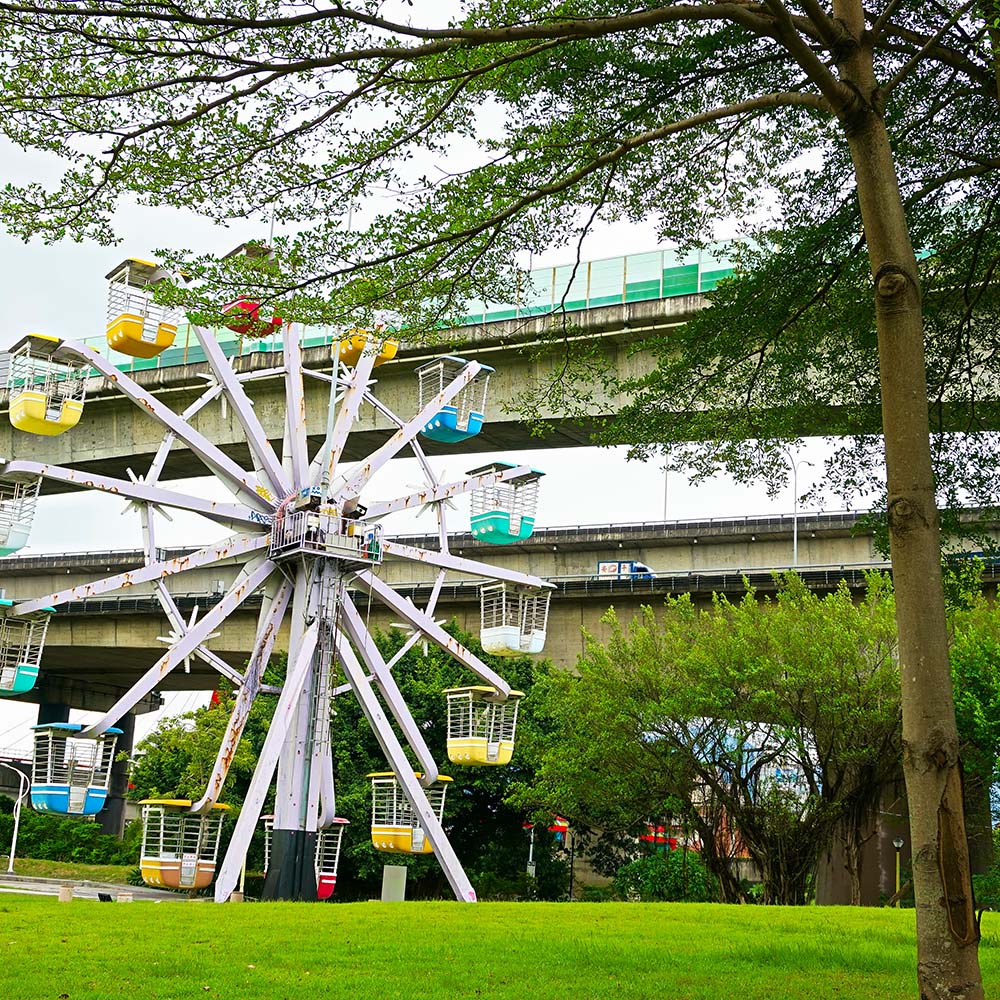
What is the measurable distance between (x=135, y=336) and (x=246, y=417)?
2.92 meters

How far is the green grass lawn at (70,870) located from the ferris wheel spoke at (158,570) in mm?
19737

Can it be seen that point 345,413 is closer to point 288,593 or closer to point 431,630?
point 288,593

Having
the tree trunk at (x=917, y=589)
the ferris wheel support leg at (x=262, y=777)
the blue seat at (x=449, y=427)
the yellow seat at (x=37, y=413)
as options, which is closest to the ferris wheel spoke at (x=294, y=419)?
the blue seat at (x=449, y=427)

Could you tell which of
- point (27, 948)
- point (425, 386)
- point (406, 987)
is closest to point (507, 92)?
point (406, 987)

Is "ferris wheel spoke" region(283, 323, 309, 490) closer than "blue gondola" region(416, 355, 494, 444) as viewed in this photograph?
Yes

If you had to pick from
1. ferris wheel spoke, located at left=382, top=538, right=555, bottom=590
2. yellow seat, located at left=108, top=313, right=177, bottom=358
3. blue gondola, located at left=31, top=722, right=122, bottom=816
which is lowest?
blue gondola, located at left=31, top=722, right=122, bottom=816

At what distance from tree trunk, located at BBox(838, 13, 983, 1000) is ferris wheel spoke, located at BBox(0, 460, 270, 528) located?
1580 cm

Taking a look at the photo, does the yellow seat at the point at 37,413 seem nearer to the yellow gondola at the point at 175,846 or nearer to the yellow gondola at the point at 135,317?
the yellow gondola at the point at 135,317

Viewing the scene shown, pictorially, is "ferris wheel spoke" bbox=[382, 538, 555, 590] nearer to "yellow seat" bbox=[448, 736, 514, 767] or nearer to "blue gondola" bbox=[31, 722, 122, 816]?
"yellow seat" bbox=[448, 736, 514, 767]

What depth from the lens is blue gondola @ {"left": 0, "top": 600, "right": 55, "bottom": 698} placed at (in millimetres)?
20469

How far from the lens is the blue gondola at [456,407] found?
25.4 meters

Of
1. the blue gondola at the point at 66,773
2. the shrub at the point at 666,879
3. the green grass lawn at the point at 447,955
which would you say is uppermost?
the blue gondola at the point at 66,773

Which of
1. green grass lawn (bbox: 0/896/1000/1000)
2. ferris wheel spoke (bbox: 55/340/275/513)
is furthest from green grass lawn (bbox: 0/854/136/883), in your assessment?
green grass lawn (bbox: 0/896/1000/1000)

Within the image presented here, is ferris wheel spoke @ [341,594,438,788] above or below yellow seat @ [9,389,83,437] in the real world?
below
